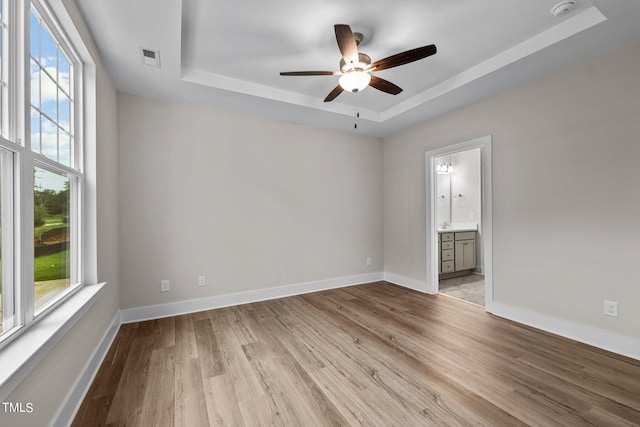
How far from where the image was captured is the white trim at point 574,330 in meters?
2.27

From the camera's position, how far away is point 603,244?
2.42 meters

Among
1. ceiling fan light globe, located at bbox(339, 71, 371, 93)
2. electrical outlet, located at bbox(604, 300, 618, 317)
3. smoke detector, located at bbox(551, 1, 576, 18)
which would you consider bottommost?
electrical outlet, located at bbox(604, 300, 618, 317)

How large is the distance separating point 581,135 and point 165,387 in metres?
3.99

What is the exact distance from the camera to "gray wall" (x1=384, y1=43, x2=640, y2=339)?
2303 millimetres

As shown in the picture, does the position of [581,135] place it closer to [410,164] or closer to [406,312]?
[410,164]

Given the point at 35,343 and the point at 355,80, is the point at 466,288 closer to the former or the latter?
the point at 355,80

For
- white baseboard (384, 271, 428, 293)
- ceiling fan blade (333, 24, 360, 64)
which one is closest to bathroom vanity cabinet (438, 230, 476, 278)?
white baseboard (384, 271, 428, 293)

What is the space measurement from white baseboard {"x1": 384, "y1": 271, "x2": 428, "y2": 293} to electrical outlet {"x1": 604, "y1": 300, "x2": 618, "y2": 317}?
6.42 feet

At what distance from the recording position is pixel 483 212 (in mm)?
3334

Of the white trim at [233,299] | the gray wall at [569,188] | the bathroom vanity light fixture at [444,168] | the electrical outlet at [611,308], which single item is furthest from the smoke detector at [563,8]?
the bathroom vanity light fixture at [444,168]

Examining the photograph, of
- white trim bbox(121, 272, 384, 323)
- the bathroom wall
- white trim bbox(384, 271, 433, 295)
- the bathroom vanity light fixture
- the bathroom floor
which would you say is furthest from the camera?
the bathroom vanity light fixture

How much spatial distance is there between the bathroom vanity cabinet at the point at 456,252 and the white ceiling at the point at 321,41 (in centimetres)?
240

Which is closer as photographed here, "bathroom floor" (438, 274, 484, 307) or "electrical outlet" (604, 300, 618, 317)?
"electrical outlet" (604, 300, 618, 317)

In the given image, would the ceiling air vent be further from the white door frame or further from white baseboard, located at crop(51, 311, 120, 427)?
the white door frame
